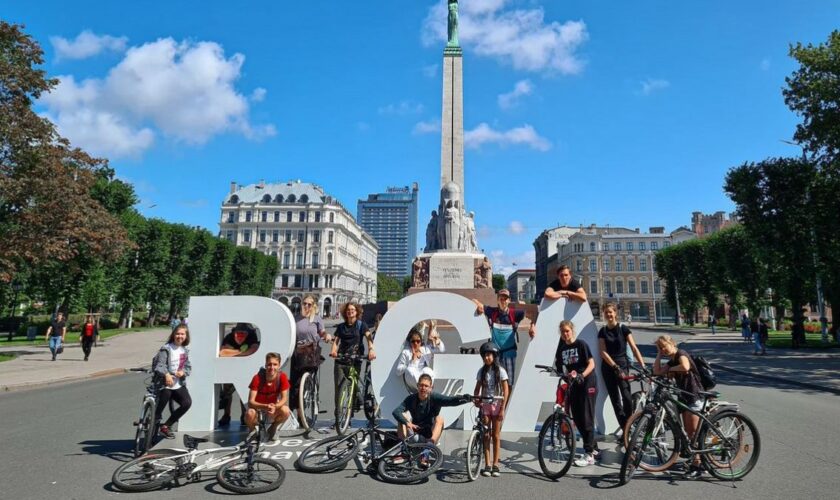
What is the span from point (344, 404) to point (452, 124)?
93.3 feet

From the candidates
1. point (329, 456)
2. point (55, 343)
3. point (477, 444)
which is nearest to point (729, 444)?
point (477, 444)

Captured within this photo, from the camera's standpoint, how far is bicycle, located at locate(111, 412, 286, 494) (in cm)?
550

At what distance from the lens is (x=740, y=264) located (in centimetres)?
4188

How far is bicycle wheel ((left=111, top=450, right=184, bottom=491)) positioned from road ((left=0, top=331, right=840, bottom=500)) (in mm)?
146

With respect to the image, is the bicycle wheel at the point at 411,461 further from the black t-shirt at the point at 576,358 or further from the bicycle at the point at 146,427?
the bicycle at the point at 146,427

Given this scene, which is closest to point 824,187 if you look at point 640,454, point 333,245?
point 640,454

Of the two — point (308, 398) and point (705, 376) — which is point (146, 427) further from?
point (705, 376)

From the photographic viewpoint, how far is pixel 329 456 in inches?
249

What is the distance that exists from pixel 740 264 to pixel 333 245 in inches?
2450

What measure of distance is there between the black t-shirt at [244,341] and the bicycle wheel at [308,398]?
3.74 feet

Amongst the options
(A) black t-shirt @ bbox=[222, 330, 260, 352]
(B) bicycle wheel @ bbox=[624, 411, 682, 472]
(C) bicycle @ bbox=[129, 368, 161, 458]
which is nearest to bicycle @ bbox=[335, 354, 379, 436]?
(A) black t-shirt @ bbox=[222, 330, 260, 352]

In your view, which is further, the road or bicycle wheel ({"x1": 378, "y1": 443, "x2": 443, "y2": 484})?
bicycle wheel ({"x1": 378, "y1": 443, "x2": 443, "y2": 484})

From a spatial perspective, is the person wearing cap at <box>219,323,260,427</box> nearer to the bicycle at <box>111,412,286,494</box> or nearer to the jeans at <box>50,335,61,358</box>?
the bicycle at <box>111,412,286,494</box>

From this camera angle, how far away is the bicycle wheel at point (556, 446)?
5910mm
